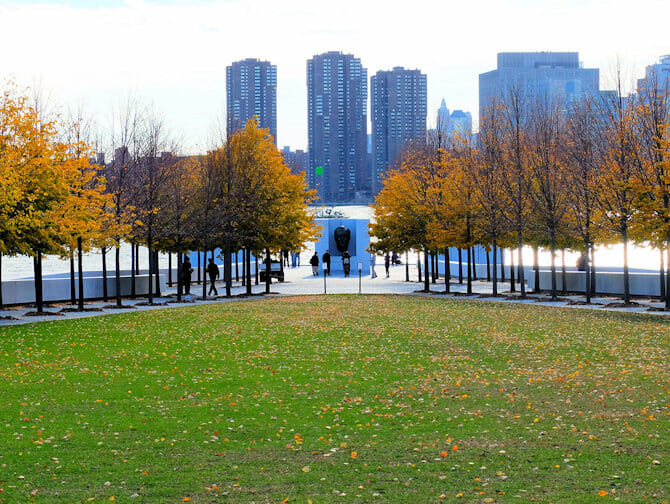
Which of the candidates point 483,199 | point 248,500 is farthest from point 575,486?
point 483,199

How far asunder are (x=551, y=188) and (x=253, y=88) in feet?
525

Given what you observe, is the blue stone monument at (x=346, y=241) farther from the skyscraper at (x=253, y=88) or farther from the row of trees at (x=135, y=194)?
the skyscraper at (x=253, y=88)

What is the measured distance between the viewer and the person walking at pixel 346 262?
5709cm

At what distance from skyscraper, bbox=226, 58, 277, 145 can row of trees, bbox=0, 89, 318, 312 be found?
138211 mm

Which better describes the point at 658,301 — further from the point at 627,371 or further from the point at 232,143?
the point at 232,143

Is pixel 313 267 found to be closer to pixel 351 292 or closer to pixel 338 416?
pixel 351 292

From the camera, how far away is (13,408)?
11883 mm

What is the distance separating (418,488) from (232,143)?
107 ft

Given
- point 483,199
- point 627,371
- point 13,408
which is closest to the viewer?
point 13,408

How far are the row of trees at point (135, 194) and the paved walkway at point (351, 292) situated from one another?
102 centimetres

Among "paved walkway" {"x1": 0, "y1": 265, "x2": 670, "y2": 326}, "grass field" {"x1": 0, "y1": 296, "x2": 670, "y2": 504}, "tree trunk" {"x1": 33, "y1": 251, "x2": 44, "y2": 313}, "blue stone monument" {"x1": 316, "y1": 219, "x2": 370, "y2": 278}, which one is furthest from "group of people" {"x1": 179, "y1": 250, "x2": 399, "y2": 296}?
"grass field" {"x1": 0, "y1": 296, "x2": 670, "y2": 504}

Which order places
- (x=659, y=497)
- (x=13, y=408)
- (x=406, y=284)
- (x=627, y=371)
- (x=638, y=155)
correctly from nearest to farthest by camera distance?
(x=659, y=497), (x=13, y=408), (x=627, y=371), (x=638, y=155), (x=406, y=284)

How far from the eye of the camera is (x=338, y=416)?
11305 millimetres

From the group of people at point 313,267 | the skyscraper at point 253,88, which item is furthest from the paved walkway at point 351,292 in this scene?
the skyscraper at point 253,88
